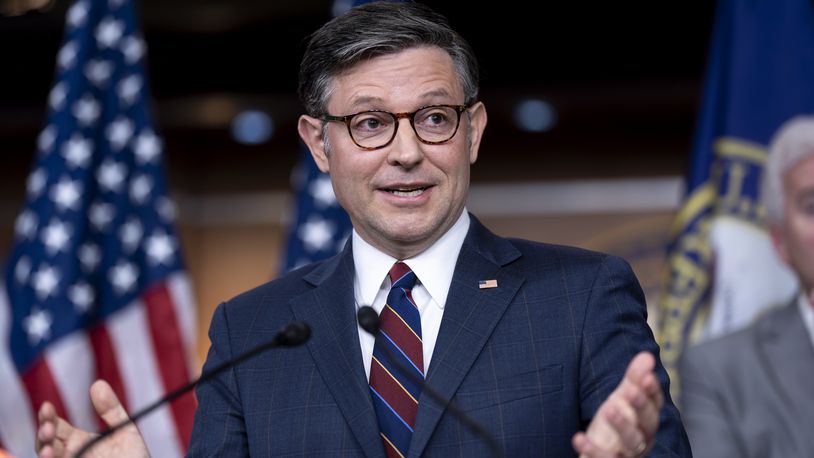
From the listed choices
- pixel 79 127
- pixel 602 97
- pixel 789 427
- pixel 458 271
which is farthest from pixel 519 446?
pixel 602 97

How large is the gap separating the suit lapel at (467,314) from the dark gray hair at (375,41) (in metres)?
0.25

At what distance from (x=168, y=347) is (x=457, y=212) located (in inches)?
77.8

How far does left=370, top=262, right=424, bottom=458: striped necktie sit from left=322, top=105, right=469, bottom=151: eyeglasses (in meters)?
0.21

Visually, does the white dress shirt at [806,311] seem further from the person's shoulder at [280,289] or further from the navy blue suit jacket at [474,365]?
the person's shoulder at [280,289]

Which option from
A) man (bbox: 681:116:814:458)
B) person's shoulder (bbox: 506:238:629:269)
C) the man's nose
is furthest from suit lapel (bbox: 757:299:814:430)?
the man's nose

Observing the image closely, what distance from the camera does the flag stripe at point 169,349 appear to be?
11.0ft

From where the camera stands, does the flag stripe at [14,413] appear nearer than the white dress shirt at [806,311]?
No

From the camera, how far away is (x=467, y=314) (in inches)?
61.3

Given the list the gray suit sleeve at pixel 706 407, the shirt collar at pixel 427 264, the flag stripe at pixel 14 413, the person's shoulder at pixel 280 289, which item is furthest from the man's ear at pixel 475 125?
the flag stripe at pixel 14 413

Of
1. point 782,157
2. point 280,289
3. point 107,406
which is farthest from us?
point 782,157

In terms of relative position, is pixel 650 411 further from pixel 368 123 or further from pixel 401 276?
pixel 368 123

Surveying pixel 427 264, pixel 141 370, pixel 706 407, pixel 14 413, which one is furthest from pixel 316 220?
pixel 427 264

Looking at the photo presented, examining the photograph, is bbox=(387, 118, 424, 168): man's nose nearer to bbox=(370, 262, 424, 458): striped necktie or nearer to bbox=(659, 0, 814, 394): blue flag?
bbox=(370, 262, 424, 458): striped necktie

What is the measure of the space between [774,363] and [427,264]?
165 cm
